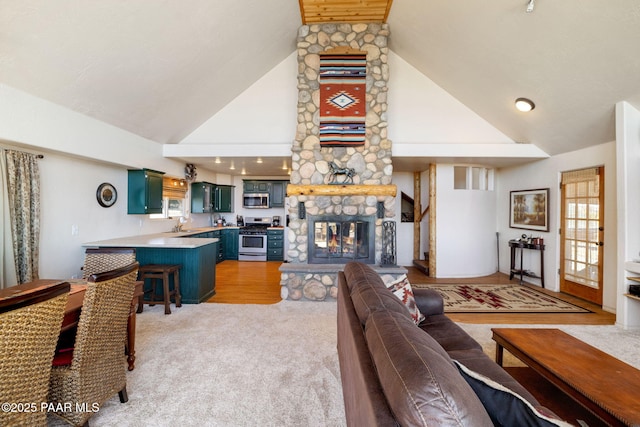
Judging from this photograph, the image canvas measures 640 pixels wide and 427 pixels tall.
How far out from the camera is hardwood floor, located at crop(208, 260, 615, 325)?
11.6ft

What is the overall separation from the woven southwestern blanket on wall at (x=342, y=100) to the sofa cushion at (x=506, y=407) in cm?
395

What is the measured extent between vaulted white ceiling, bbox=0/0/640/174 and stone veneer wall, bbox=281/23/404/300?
0.43m

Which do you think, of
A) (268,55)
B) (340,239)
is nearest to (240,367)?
(340,239)

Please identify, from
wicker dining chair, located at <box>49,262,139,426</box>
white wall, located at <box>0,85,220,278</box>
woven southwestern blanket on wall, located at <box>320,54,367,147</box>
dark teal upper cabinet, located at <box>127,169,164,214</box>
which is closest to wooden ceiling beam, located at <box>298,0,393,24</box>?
woven southwestern blanket on wall, located at <box>320,54,367,147</box>

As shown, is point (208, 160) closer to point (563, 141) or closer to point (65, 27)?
point (65, 27)

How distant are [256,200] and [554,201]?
6.52 m

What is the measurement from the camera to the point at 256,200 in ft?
25.5

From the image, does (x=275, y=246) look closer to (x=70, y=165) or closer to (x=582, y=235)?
(x=70, y=165)

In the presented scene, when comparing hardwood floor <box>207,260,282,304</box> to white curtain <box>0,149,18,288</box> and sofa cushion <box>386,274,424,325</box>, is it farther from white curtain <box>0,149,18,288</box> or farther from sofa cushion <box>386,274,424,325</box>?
sofa cushion <box>386,274,424,325</box>

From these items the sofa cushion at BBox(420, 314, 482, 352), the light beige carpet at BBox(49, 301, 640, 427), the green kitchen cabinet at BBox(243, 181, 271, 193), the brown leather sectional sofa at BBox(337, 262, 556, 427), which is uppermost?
the green kitchen cabinet at BBox(243, 181, 271, 193)

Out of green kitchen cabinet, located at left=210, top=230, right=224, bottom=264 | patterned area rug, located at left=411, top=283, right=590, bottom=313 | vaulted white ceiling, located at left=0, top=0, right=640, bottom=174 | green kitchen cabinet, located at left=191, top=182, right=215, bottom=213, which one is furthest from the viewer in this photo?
green kitchen cabinet, located at left=210, top=230, right=224, bottom=264

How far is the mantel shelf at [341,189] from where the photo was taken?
4.44 meters

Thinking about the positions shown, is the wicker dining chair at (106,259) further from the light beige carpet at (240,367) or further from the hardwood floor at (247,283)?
the hardwood floor at (247,283)

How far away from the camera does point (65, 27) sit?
97.0 inches
